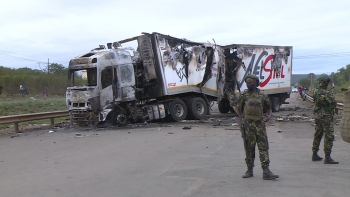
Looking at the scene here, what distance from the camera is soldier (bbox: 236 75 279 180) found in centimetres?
620

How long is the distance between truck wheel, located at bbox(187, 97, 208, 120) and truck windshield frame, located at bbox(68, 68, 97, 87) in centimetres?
471

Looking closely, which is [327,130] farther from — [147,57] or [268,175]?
[147,57]

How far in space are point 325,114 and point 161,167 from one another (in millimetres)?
3186

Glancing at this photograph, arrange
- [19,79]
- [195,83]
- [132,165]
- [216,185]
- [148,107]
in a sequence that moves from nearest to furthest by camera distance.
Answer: [216,185] < [132,165] < [148,107] < [195,83] < [19,79]

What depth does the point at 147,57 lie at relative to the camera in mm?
16391

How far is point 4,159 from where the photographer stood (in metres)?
9.04

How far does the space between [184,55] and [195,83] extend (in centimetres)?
140

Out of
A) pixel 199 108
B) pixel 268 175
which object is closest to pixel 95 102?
pixel 199 108

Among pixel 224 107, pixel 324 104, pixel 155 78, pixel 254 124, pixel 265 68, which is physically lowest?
pixel 224 107

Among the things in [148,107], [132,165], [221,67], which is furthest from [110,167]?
[221,67]

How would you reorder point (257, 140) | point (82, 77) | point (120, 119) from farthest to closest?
1. point (120, 119)
2. point (82, 77)
3. point (257, 140)

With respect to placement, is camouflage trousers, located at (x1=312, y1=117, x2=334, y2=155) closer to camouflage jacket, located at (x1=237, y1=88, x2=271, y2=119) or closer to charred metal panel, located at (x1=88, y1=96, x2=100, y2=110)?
camouflage jacket, located at (x1=237, y1=88, x2=271, y2=119)

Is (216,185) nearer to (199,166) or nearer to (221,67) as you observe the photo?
(199,166)

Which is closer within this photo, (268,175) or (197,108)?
(268,175)
